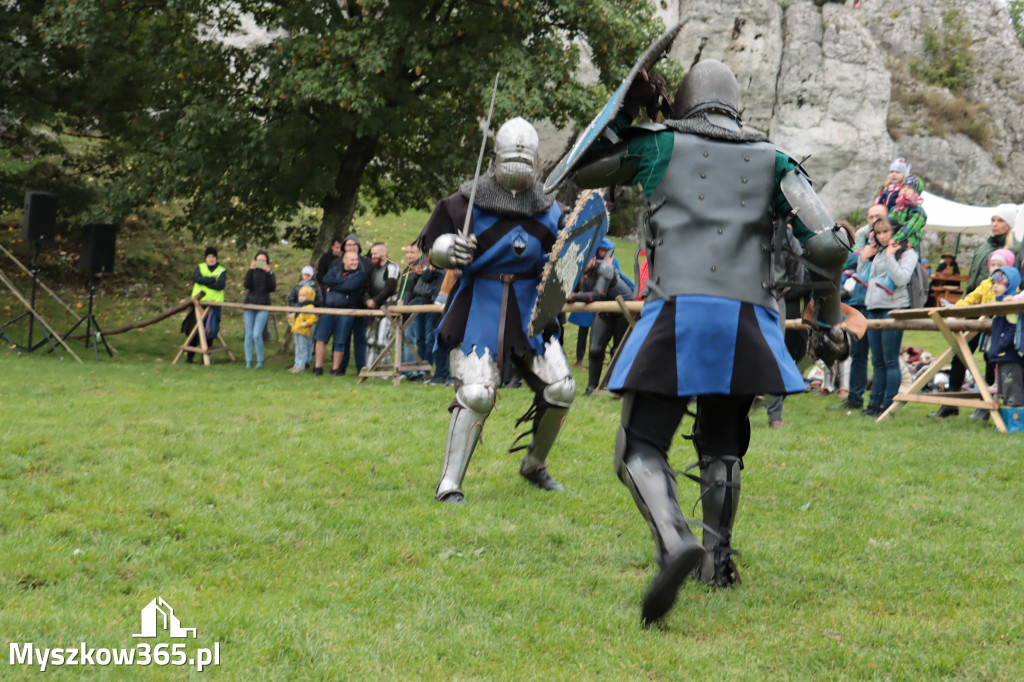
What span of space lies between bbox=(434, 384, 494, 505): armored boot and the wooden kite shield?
0.46 m

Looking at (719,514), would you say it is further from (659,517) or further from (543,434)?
(543,434)

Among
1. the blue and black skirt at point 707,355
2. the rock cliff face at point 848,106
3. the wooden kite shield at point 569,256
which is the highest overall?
the rock cliff face at point 848,106

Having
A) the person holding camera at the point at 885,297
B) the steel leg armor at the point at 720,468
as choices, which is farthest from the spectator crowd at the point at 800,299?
the steel leg armor at the point at 720,468

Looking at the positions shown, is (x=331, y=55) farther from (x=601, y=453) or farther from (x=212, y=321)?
(x=601, y=453)

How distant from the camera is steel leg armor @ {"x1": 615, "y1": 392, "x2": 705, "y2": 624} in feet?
10.7

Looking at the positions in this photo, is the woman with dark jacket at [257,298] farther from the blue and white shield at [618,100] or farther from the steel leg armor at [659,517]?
the steel leg armor at [659,517]

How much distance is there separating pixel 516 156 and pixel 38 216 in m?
11.8

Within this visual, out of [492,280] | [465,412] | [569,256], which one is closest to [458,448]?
[465,412]

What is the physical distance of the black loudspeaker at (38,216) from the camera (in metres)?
14.3

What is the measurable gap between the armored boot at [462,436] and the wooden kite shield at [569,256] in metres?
0.46

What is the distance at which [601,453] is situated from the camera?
264 inches

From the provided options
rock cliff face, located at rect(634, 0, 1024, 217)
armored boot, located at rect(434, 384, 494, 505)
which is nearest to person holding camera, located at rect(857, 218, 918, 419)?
armored boot, located at rect(434, 384, 494, 505)

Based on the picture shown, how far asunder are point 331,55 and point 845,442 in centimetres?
954

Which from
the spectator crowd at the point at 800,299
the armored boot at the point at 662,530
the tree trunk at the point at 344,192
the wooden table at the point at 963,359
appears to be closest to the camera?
the armored boot at the point at 662,530
